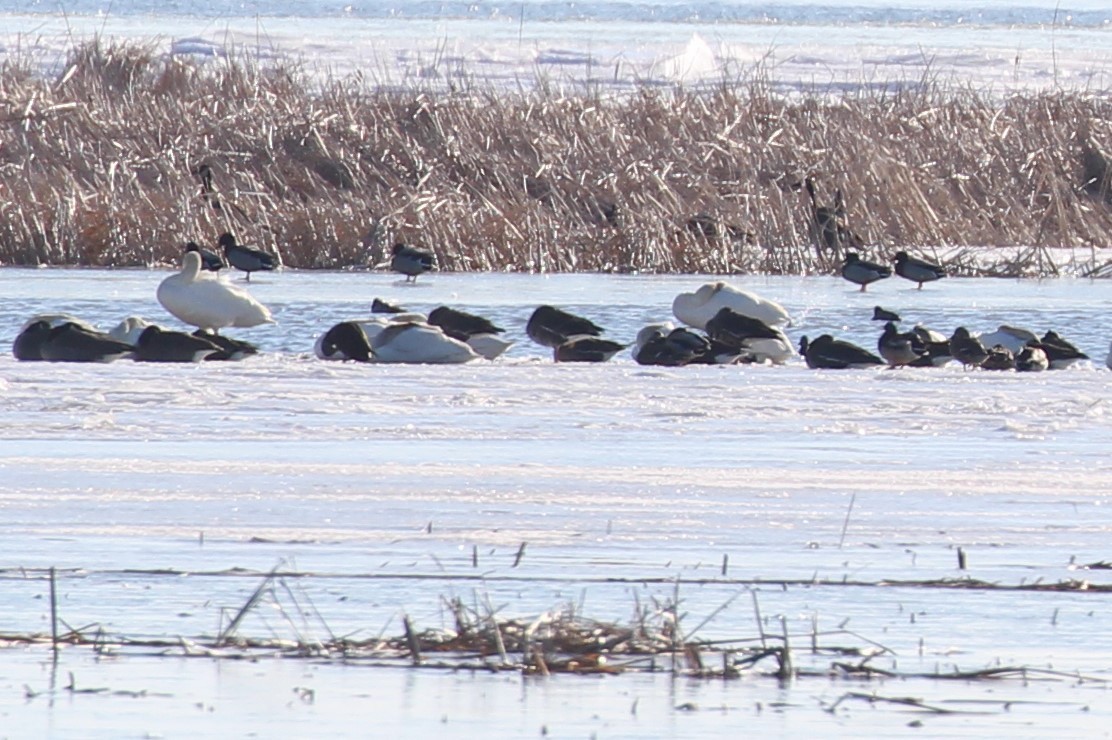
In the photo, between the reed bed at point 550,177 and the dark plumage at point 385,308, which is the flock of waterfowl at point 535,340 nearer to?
the dark plumage at point 385,308

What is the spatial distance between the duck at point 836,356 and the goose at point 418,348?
5.59ft

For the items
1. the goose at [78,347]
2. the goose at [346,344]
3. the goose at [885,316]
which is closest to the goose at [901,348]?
the goose at [885,316]

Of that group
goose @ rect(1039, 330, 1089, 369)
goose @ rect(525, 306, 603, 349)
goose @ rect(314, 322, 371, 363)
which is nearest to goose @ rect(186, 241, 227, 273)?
goose @ rect(525, 306, 603, 349)

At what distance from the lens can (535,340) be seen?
13.8 meters

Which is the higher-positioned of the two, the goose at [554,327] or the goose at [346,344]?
the goose at [554,327]

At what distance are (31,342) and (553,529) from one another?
6.25 m

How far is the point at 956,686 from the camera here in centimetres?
423

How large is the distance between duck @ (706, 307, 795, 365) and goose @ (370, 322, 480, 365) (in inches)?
57.2

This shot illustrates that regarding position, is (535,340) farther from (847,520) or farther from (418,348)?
(847,520)

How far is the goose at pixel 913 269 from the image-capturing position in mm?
18219

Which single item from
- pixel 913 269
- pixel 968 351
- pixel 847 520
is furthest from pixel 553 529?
pixel 913 269

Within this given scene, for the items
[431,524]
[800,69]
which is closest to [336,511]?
[431,524]

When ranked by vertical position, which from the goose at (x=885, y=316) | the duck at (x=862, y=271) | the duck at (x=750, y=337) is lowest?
the duck at (x=750, y=337)

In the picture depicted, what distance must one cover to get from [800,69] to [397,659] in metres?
43.7
